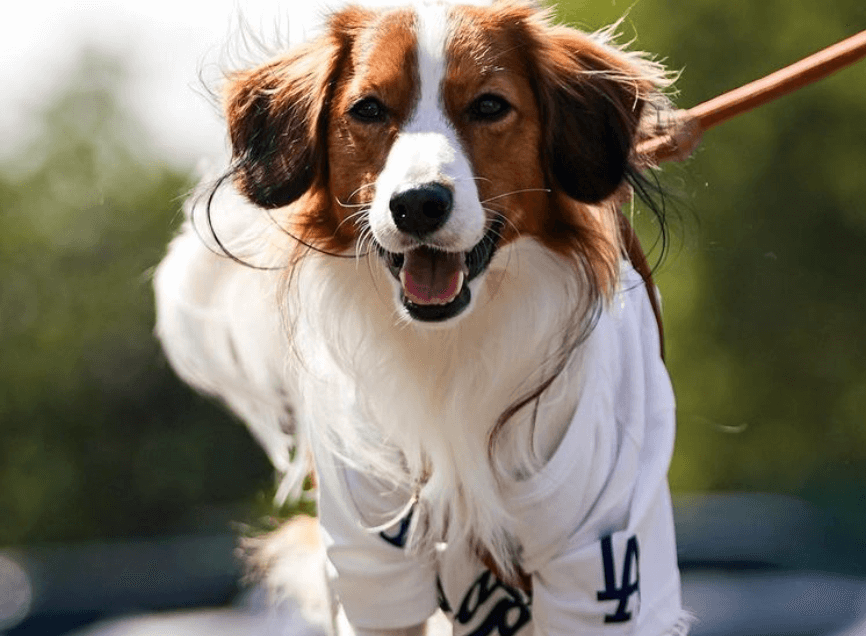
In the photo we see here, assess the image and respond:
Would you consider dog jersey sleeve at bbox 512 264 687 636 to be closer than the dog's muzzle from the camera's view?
No

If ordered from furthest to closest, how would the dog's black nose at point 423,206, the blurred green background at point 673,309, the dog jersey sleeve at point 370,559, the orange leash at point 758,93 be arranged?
1. the blurred green background at point 673,309
2. the orange leash at point 758,93
3. the dog jersey sleeve at point 370,559
4. the dog's black nose at point 423,206

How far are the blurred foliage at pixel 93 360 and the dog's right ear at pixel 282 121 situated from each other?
58.9 feet

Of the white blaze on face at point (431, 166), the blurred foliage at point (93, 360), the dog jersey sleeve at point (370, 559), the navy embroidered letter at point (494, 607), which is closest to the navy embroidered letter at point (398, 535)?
the dog jersey sleeve at point (370, 559)

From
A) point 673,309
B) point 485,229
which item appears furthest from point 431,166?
point 673,309

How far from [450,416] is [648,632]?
Answer: 2.33 feet

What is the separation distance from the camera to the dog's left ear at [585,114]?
3574 millimetres

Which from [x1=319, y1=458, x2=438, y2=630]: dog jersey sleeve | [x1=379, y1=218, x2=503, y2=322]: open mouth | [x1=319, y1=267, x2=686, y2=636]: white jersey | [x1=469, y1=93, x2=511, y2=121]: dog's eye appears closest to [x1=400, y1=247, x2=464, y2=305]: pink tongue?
[x1=379, y1=218, x2=503, y2=322]: open mouth

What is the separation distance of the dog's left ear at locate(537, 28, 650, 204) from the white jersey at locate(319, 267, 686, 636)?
Answer: 30 cm

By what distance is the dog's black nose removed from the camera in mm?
3188

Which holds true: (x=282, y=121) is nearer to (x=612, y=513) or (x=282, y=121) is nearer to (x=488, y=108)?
(x=488, y=108)

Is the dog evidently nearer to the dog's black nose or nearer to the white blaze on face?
the white blaze on face

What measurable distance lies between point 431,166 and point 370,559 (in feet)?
3.20

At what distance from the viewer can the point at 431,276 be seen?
338cm

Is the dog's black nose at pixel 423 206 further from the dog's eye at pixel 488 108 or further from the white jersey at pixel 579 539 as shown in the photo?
the white jersey at pixel 579 539
